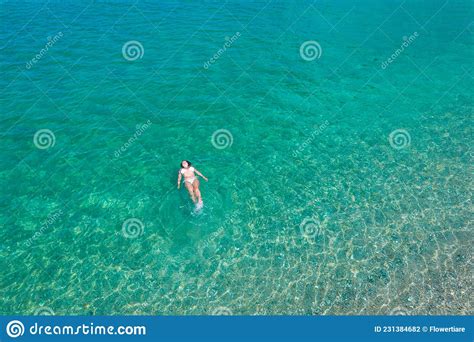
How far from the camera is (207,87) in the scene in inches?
986

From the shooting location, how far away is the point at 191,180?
15.0 metres

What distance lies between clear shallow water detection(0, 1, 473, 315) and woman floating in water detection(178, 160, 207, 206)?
A: 763mm

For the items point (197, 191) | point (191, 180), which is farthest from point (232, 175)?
point (191, 180)

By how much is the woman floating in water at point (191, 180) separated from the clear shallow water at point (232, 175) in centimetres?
76

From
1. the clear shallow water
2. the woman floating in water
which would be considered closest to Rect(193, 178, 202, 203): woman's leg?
the woman floating in water

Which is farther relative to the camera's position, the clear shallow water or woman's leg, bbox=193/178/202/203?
woman's leg, bbox=193/178/202/203

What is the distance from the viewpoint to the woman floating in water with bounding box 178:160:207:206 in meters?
14.7

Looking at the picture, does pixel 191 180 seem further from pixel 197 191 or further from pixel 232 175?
pixel 232 175

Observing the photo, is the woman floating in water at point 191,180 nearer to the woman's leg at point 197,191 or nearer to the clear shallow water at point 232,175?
the woman's leg at point 197,191

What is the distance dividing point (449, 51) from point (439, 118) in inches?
607

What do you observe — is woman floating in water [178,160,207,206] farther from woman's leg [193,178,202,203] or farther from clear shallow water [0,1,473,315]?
Answer: clear shallow water [0,1,473,315]

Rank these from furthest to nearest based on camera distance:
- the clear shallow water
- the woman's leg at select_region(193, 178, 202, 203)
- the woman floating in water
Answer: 1. the woman's leg at select_region(193, 178, 202, 203)
2. the woman floating in water
3. the clear shallow water

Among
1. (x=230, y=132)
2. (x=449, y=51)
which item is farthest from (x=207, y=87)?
(x=449, y=51)

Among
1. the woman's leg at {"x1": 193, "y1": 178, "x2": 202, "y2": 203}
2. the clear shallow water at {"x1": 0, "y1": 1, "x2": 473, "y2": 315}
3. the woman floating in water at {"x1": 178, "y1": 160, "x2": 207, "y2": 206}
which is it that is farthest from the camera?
the woman's leg at {"x1": 193, "y1": 178, "x2": 202, "y2": 203}
